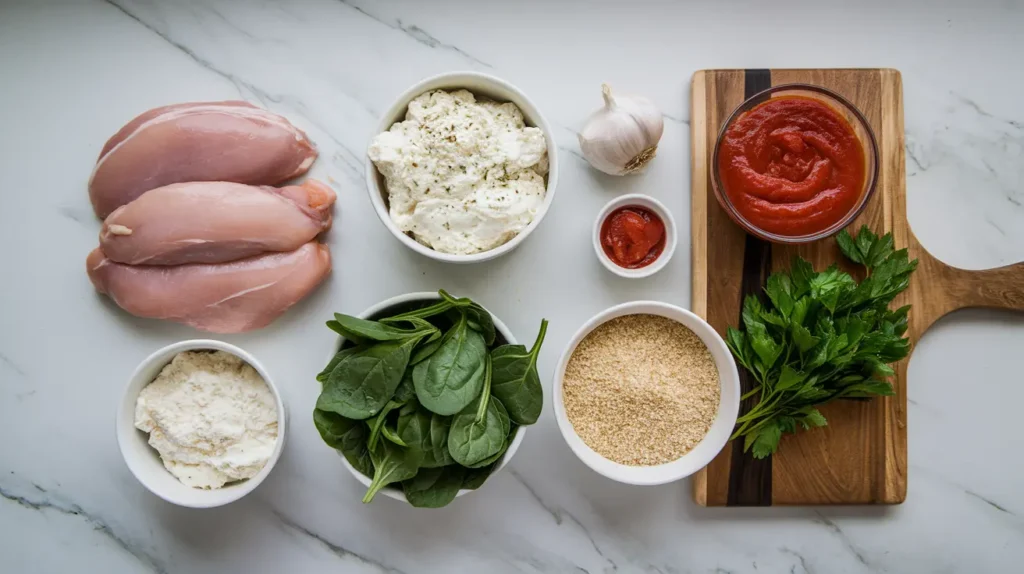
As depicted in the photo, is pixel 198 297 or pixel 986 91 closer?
pixel 198 297

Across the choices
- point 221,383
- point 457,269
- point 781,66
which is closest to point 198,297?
point 221,383

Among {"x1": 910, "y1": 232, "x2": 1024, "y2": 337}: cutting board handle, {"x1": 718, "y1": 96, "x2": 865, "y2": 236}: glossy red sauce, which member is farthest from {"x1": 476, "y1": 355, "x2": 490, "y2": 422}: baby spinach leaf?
{"x1": 910, "y1": 232, "x2": 1024, "y2": 337}: cutting board handle

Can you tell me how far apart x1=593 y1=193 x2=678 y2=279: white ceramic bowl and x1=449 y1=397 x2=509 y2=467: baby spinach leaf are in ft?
1.41

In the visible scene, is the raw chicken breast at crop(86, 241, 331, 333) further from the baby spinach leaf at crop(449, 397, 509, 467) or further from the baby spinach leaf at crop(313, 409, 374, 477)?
the baby spinach leaf at crop(449, 397, 509, 467)

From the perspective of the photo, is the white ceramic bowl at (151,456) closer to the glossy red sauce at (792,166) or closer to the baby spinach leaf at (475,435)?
the baby spinach leaf at (475,435)

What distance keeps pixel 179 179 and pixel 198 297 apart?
0.26 m

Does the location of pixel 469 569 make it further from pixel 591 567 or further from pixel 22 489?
pixel 22 489

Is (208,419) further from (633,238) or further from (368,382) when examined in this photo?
(633,238)

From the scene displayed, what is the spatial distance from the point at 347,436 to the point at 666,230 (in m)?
0.79

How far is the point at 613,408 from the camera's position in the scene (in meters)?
1.48

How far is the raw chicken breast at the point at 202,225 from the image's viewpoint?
1.50m

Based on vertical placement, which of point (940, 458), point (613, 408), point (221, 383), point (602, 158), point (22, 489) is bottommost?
point (940, 458)

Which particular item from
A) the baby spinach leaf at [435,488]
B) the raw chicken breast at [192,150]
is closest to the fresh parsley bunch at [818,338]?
the baby spinach leaf at [435,488]

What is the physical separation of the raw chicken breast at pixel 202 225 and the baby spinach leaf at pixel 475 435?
→ 568mm
